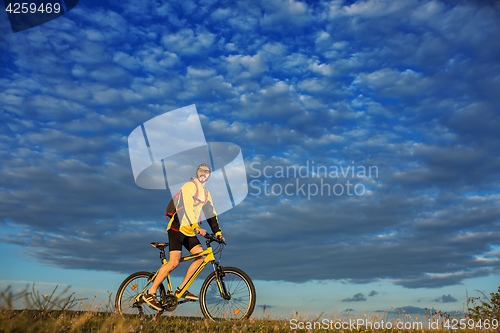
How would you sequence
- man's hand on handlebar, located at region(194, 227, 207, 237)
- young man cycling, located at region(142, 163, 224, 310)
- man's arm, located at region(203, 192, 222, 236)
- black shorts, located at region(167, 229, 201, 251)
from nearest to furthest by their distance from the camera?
man's hand on handlebar, located at region(194, 227, 207, 237)
young man cycling, located at region(142, 163, 224, 310)
black shorts, located at region(167, 229, 201, 251)
man's arm, located at region(203, 192, 222, 236)

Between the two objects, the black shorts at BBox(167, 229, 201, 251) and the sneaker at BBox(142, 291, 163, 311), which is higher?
the black shorts at BBox(167, 229, 201, 251)

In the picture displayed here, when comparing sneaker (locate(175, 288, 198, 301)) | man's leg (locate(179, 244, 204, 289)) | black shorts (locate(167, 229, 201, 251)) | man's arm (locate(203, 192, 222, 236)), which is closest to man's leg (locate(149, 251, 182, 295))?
black shorts (locate(167, 229, 201, 251))

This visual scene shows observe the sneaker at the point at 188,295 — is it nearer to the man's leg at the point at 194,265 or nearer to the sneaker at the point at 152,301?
the man's leg at the point at 194,265

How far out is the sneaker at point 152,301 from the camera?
380 inches

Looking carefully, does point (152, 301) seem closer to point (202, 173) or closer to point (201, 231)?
point (201, 231)

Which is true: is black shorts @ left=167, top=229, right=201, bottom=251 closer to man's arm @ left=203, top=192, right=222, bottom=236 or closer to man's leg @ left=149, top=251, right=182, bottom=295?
man's leg @ left=149, top=251, right=182, bottom=295

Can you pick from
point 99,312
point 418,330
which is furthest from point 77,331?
point 418,330

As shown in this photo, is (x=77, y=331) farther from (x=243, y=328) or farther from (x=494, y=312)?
(x=494, y=312)

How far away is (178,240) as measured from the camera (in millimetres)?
9656

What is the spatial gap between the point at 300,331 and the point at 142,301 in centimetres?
407

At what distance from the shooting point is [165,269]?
9.78 m

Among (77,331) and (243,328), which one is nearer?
(77,331)

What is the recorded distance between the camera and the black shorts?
966cm

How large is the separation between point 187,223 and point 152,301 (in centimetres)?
207
